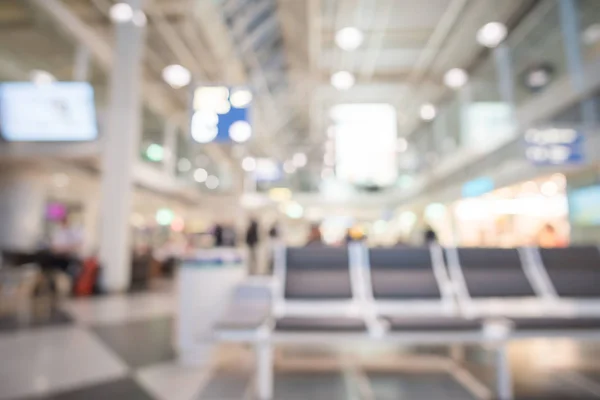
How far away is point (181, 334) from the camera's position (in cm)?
354

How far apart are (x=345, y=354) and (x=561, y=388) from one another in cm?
168

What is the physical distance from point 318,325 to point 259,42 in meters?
10.9

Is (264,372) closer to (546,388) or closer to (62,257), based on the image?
(546,388)

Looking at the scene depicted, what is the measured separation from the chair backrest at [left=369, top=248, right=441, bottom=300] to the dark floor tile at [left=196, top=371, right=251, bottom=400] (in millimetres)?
1294

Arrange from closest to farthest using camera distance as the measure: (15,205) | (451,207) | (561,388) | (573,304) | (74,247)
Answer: (561,388) → (573,304) → (74,247) → (15,205) → (451,207)

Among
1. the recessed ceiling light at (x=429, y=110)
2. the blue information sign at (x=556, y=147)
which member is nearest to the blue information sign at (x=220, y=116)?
the blue information sign at (x=556, y=147)

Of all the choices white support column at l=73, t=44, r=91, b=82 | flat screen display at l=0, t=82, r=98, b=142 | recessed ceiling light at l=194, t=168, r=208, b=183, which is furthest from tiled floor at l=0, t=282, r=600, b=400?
white support column at l=73, t=44, r=91, b=82

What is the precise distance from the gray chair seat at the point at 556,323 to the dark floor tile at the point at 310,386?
1.29 meters

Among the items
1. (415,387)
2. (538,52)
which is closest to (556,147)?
(538,52)

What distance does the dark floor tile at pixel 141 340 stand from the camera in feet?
11.9

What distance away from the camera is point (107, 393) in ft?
8.89

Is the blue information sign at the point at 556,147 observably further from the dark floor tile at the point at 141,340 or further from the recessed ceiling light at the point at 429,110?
the recessed ceiling light at the point at 429,110

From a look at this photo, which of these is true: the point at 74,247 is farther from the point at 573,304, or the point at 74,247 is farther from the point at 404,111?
the point at 404,111

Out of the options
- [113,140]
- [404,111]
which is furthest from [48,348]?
[404,111]
